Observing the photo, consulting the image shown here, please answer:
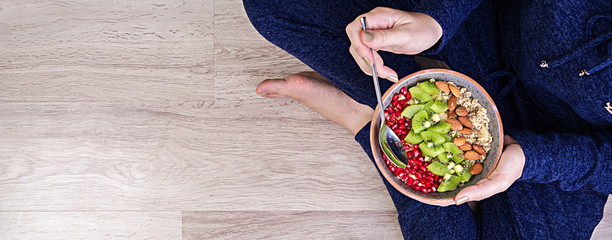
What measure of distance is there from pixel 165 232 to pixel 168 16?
628 millimetres

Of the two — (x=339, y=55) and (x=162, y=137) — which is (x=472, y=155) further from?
(x=162, y=137)

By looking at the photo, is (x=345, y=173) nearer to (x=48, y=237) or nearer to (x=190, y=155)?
(x=190, y=155)

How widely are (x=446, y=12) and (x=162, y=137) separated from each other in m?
0.83

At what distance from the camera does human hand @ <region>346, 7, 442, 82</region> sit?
735mm

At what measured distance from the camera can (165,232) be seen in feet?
3.86

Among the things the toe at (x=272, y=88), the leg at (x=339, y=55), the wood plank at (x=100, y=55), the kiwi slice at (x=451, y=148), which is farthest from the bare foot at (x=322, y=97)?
the kiwi slice at (x=451, y=148)

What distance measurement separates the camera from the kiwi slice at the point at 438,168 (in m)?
0.86

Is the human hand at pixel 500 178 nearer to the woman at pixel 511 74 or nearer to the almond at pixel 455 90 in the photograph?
the woman at pixel 511 74

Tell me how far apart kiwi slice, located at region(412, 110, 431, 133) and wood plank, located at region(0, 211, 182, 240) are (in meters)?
0.72

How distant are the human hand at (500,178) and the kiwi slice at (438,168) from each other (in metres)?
0.07

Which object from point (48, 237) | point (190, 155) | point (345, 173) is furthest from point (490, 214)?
point (48, 237)

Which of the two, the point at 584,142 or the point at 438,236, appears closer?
the point at 584,142

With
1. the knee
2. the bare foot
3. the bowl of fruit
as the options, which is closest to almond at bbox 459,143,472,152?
the bowl of fruit

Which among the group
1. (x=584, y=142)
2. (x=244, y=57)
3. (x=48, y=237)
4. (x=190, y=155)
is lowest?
(x=48, y=237)
